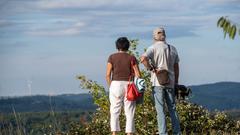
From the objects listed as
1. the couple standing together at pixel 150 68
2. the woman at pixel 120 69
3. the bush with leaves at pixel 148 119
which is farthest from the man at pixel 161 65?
the bush with leaves at pixel 148 119

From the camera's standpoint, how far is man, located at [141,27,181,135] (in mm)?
12930

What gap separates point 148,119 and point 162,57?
4.94 metres

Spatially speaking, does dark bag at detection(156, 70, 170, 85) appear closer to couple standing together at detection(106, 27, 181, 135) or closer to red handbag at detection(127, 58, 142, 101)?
couple standing together at detection(106, 27, 181, 135)

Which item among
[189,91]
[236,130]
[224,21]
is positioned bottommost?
[236,130]

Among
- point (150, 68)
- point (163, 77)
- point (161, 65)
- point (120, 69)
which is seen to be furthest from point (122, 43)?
point (163, 77)

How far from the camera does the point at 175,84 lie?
13484 millimetres

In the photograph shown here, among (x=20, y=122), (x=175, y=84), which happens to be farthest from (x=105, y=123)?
(x=175, y=84)

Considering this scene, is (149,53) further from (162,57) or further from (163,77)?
(163,77)

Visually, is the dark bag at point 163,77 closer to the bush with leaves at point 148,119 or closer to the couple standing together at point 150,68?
the couple standing together at point 150,68

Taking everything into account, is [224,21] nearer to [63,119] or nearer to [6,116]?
[6,116]

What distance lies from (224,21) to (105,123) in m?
10.0

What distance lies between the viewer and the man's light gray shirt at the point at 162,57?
12.9 meters

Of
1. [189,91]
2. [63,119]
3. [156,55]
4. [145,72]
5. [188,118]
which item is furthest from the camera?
[188,118]

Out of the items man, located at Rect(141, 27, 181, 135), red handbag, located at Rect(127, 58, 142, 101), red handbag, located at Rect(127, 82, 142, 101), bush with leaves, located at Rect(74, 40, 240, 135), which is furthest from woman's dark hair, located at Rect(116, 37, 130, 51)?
bush with leaves, located at Rect(74, 40, 240, 135)
